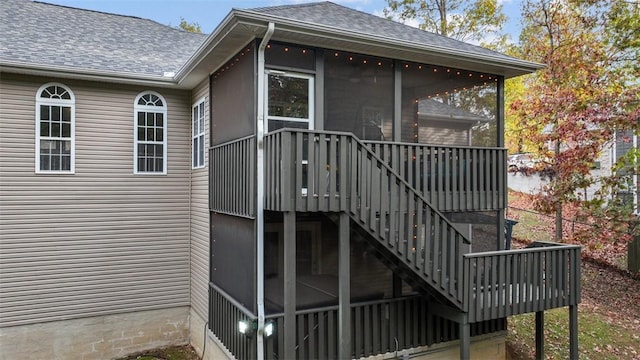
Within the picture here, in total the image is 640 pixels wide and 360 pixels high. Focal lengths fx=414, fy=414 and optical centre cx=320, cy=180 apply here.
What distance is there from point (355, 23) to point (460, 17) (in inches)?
488

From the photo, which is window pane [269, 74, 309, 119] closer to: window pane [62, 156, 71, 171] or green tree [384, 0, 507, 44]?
window pane [62, 156, 71, 171]

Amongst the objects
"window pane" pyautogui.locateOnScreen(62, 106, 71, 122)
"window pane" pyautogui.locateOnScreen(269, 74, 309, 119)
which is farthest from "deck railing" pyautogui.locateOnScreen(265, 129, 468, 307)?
"window pane" pyautogui.locateOnScreen(62, 106, 71, 122)

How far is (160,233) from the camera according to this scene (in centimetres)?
826

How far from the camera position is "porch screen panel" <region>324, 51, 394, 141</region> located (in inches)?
240

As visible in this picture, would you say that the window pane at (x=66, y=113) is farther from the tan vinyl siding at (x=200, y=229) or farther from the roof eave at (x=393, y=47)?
the roof eave at (x=393, y=47)

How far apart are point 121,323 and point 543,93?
12.9 metres

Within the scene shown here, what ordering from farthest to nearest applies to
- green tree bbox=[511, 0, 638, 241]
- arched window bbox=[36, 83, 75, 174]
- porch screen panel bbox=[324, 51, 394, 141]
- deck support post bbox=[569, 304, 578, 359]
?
green tree bbox=[511, 0, 638, 241] < arched window bbox=[36, 83, 75, 174] < deck support post bbox=[569, 304, 578, 359] < porch screen panel bbox=[324, 51, 394, 141]

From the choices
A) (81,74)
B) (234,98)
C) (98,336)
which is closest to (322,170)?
(234,98)

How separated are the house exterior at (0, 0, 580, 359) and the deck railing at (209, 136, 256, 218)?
4 centimetres

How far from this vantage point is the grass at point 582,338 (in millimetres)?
7789

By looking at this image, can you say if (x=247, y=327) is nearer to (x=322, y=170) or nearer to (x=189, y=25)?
(x=322, y=170)

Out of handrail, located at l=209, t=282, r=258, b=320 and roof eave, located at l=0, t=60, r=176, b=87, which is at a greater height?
roof eave, located at l=0, t=60, r=176, b=87

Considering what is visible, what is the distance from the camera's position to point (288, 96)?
19.1ft

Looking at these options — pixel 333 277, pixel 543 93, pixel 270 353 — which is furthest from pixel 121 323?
pixel 543 93
